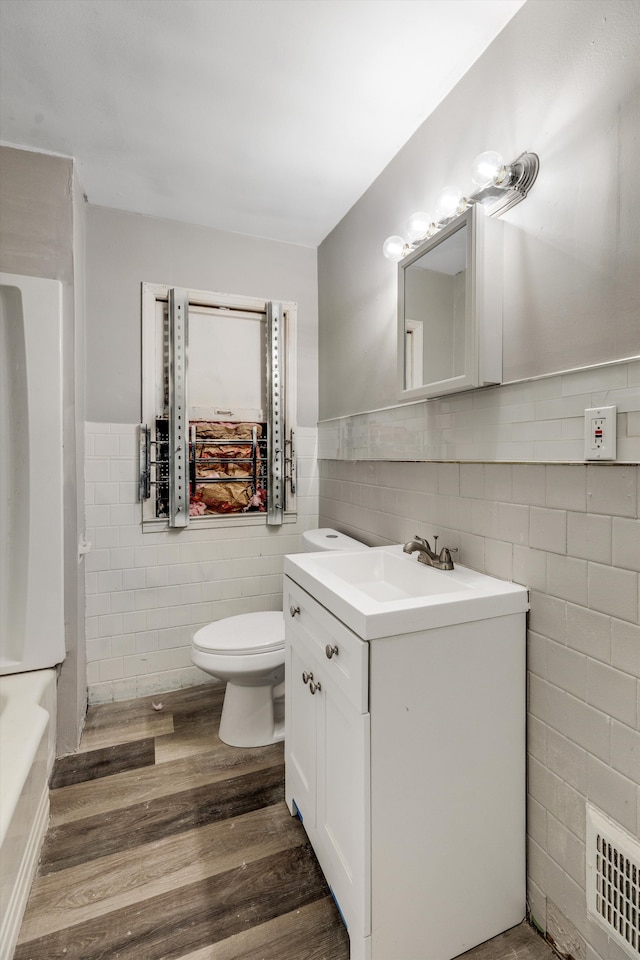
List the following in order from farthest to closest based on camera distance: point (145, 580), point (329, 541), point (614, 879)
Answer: point (145, 580), point (329, 541), point (614, 879)

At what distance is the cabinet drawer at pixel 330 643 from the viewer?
103 centimetres

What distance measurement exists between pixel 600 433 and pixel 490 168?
0.81m

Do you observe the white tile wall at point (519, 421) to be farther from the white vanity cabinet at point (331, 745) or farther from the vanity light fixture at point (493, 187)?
the white vanity cabinet at point (331, 745)

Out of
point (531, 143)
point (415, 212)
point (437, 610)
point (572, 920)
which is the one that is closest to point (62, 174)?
point (415, 212)

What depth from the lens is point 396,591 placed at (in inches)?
61.9

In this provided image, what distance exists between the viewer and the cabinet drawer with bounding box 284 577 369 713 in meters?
1.03

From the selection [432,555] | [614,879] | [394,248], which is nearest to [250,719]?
[432,555]

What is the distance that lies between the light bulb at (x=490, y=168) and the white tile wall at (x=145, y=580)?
1835 millimetres

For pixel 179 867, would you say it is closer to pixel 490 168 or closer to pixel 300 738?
pixel 300 738

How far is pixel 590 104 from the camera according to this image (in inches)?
41.6

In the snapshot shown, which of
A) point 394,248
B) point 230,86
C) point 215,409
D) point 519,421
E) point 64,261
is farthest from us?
point 215,409

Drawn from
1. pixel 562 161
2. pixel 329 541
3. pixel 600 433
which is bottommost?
pixel 329 541

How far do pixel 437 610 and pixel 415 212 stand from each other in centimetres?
148

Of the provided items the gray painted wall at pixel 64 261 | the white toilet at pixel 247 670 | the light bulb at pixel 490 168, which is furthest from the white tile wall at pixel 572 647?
the gray painted wall at pixel 64 261
